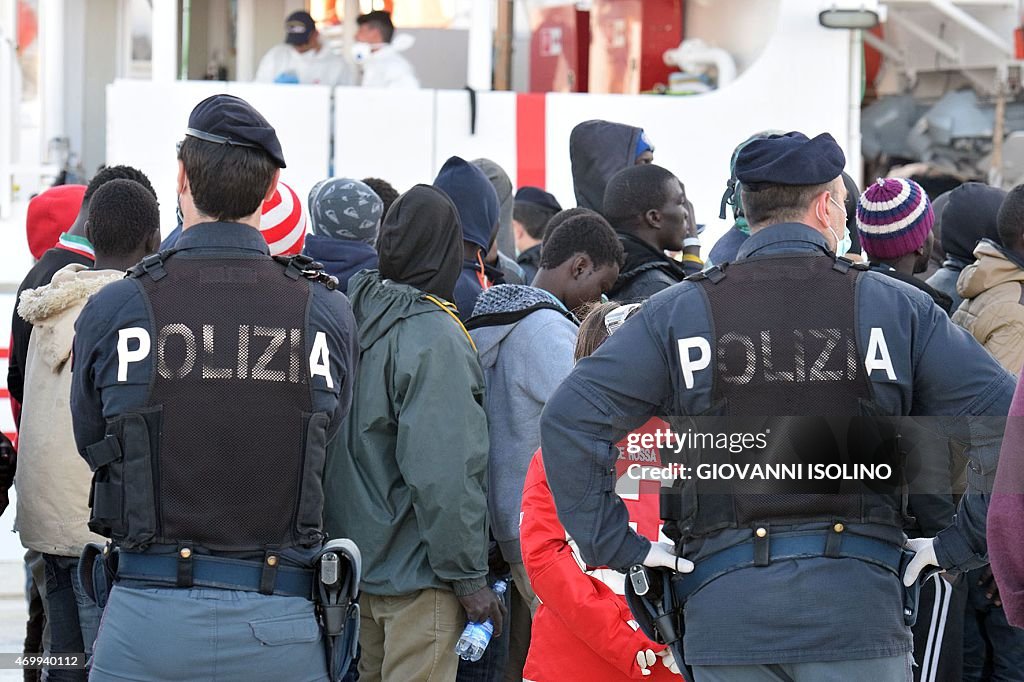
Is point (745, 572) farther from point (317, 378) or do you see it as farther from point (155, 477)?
point (155, 477)

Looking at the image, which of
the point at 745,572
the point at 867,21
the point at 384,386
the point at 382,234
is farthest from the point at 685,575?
the point at 867,21

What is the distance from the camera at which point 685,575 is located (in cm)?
252

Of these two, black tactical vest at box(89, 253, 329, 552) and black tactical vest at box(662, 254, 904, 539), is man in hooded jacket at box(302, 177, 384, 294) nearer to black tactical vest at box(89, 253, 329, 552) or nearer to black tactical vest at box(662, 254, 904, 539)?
black tactical vest at box(89, 253, 329, 552)

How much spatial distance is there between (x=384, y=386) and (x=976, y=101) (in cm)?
916

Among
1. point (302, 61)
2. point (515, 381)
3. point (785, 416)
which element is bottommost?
point (515, 381)

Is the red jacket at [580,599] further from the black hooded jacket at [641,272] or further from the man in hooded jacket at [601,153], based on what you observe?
the man in hooded jacket at [601,153]

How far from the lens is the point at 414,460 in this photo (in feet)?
11.1

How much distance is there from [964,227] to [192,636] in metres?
3.05

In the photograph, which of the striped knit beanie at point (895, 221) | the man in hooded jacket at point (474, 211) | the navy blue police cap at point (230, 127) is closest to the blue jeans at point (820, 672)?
the navy blue police cap at point (230, 127)

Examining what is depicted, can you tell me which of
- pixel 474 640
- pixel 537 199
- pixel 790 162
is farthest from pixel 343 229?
pixel 537 199

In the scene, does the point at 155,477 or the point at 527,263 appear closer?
the point at 155,477

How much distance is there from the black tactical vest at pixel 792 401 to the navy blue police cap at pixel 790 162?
0.59ft

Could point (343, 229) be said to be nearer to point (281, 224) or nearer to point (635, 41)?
point (281, 224)

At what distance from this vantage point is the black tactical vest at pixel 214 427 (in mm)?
2527
